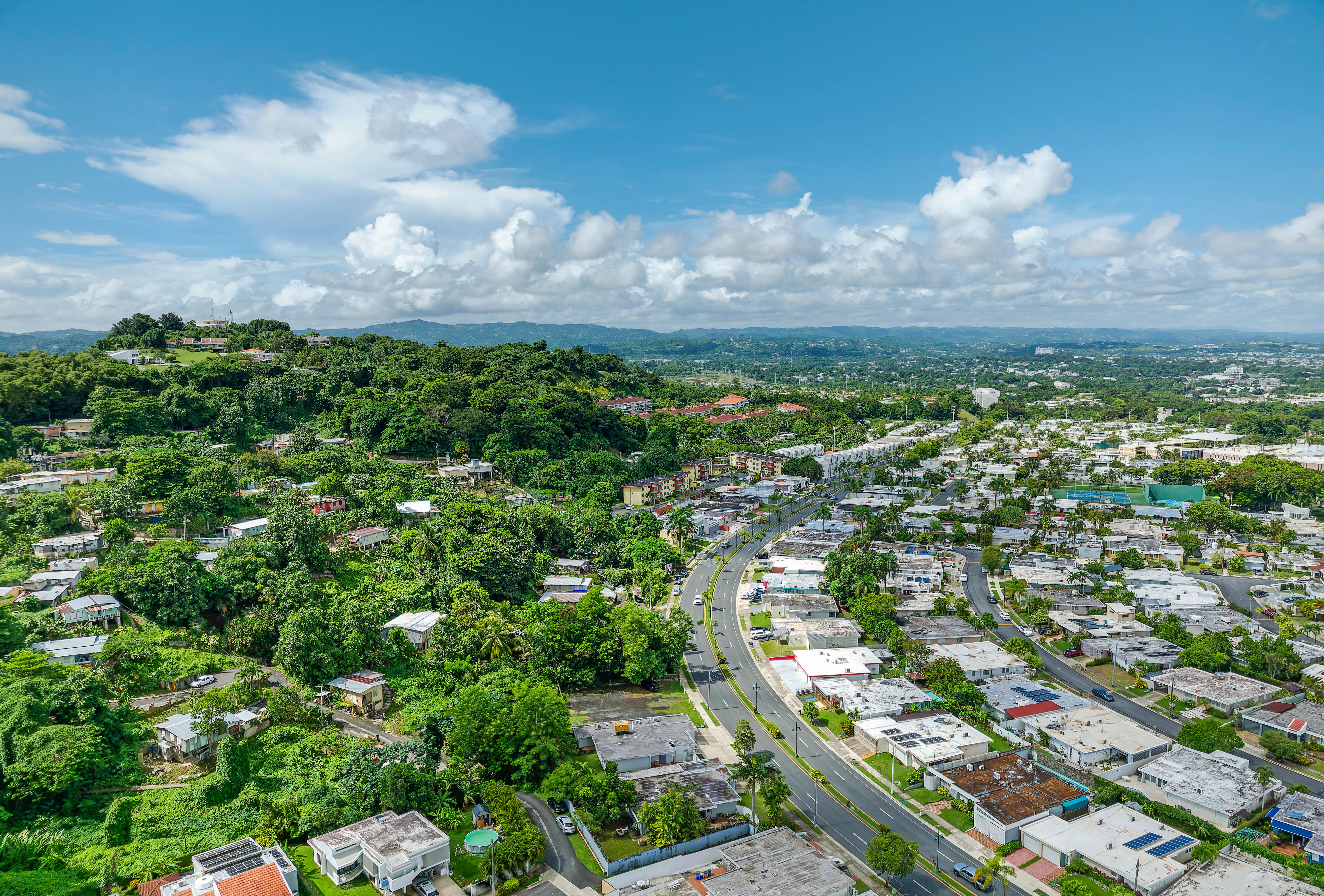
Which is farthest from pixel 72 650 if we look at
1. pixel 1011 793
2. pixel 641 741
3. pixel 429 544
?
pixel 1011 793

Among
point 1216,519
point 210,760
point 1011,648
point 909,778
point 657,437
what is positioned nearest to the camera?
point 210,760

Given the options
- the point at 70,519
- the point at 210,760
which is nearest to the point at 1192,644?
the point at 210,760

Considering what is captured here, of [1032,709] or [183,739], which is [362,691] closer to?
[183,739]

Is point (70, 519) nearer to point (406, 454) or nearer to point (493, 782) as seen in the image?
point (406, 454)

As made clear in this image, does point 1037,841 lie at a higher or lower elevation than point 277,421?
lower

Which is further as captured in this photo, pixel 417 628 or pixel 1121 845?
pixel 417 628

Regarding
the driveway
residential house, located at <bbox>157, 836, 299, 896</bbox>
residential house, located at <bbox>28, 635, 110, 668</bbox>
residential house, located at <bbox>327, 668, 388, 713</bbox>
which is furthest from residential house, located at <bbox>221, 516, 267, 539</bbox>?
the driveway

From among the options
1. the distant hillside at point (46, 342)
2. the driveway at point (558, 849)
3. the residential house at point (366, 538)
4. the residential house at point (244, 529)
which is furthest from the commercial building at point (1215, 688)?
the distant hillside at point (46, 342)
